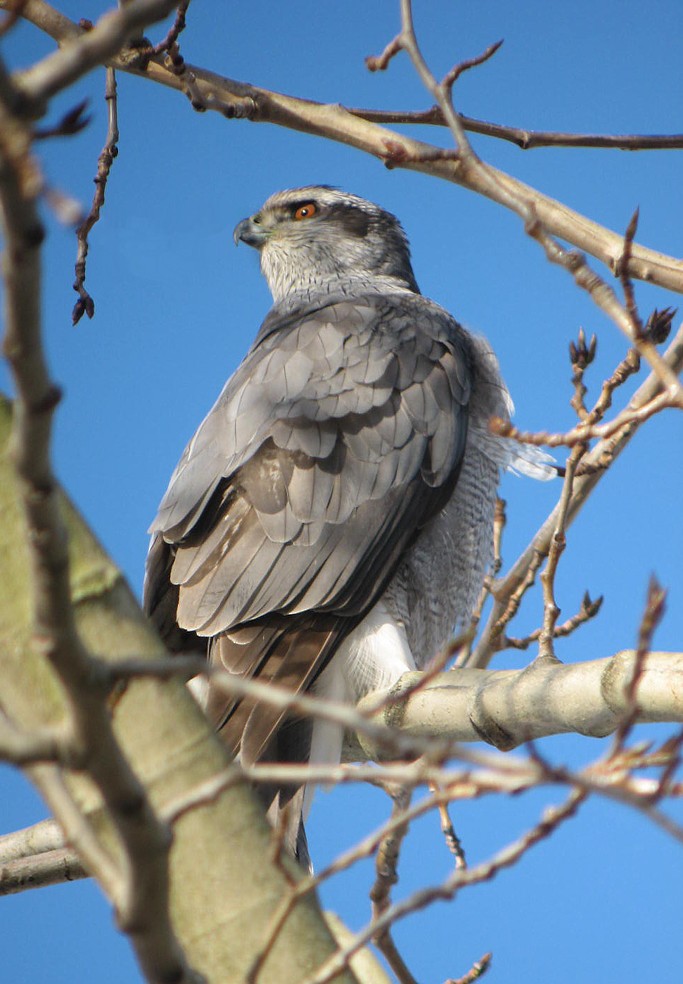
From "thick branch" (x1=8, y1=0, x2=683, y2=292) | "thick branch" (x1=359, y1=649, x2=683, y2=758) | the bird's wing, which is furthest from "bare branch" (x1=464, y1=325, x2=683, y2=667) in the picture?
"thick branch" (x1=359, y1=649, x2=683, y2=758)

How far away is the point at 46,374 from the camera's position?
0.96 metres

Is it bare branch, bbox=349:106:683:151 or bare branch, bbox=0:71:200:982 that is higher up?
bare branch, bbox=349:106:683:151

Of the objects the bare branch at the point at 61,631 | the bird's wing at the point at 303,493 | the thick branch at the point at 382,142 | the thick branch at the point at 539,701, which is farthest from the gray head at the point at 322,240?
the bare branch at the point at 61,631

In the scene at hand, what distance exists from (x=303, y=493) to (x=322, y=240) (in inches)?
84.8

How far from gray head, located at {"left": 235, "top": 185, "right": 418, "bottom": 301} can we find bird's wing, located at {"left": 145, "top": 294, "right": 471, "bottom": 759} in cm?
115

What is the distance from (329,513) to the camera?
3.74m

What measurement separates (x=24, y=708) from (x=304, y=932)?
509 millimetres

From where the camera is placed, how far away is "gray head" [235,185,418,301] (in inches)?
214

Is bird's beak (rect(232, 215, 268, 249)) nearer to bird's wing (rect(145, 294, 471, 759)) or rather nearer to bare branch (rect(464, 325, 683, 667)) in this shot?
bird's wing (rect(145, 294, 471, 759))

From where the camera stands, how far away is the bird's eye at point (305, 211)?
220 inches

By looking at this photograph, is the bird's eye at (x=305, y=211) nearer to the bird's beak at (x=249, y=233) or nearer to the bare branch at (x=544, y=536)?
the bird's beak at (x=249, y=233)

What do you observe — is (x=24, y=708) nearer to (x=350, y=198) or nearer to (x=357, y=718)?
(x=357, y=718)

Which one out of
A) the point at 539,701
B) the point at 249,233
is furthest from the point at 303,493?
the point at 249,233

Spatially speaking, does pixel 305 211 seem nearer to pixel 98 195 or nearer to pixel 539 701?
pixel 98 195
